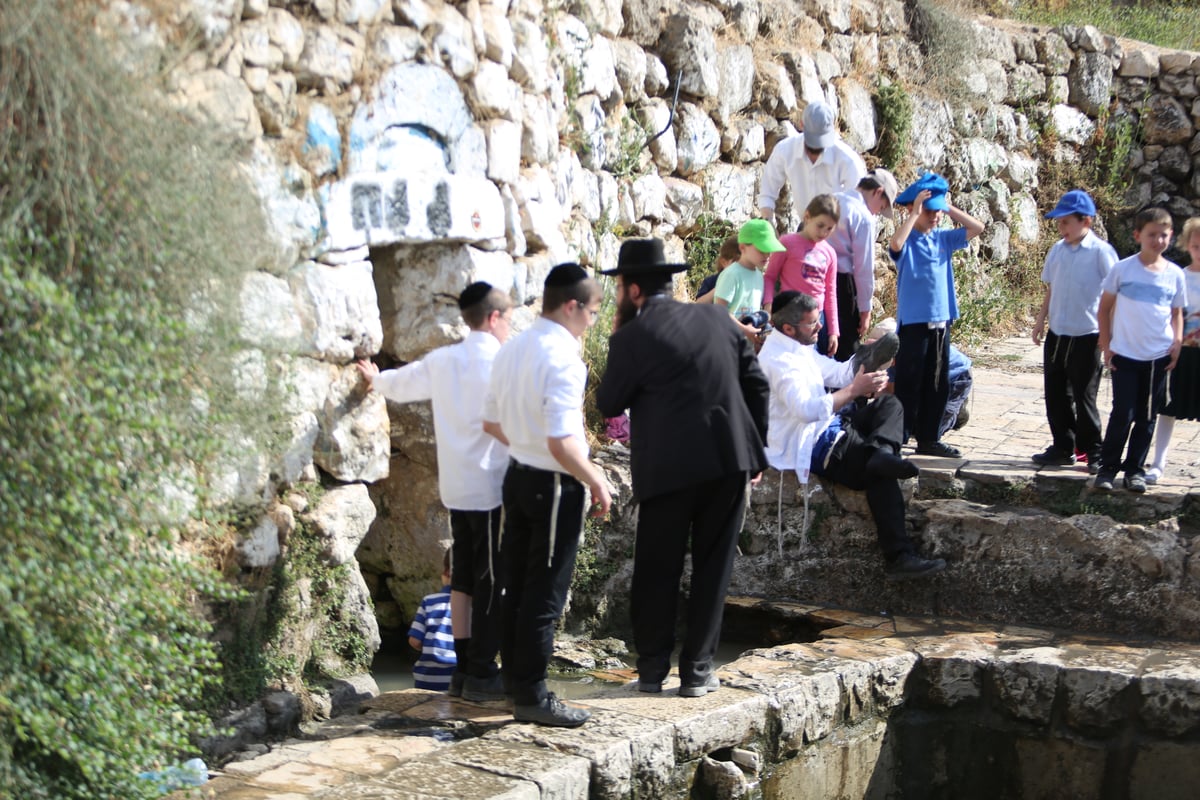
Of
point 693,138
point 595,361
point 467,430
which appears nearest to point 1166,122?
point 693,138

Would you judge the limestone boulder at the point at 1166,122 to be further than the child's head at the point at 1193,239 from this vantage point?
Yes

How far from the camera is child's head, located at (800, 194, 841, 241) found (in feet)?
23.1

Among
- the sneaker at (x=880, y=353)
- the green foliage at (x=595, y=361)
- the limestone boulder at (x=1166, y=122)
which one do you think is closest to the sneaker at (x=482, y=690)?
the green foliage at (x=595, y=361)

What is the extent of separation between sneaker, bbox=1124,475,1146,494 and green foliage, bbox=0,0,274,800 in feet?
14.6

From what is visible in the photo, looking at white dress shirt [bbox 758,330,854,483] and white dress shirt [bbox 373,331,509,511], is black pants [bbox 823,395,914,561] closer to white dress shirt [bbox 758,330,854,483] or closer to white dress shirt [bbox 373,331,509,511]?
white dress shirt [bbox 758,330,854,483]

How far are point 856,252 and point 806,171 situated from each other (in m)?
0.89

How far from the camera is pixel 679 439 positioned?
194 inches

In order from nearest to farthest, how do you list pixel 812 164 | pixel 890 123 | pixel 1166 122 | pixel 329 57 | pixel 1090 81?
pixel 329 57, pixel 812 164, pixel 890 123, pixel 1090 81, pixel 1166 122

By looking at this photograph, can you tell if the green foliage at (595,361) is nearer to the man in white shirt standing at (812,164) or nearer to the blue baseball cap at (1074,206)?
the man in white shirt standing at (812,164)

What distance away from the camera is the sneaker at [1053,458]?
7.36m

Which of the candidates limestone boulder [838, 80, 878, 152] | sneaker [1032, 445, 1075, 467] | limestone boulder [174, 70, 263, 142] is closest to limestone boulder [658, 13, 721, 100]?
limestone boulder [838, 80, 878, 152]

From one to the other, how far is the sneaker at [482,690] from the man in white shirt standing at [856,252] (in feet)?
10.9

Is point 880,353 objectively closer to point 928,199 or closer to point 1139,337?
point 928,199

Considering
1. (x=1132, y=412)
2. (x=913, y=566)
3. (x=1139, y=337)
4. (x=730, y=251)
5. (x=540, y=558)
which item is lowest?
(x=913, y=566)
